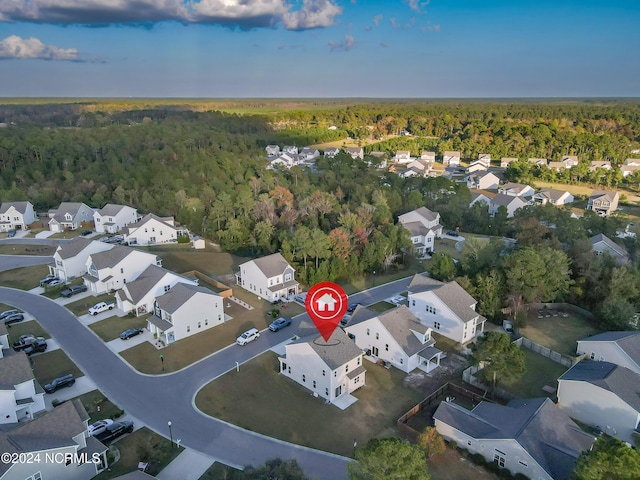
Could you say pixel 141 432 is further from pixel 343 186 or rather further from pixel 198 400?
pixel 343 186

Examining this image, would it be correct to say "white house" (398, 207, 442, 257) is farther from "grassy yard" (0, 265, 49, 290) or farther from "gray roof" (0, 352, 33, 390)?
"grassy yard" (0, 265, 49, 290)

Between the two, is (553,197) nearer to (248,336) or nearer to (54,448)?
(248,336)

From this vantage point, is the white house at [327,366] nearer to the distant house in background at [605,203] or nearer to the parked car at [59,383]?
the parked car at [59,383]

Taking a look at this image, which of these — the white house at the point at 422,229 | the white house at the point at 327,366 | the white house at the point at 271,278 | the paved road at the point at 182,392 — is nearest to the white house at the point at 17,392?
the paved road at the point at 182,392

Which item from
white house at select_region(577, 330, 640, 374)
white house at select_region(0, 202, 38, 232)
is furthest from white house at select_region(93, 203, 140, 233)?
white house at select_region(577, 330, 640, 374)

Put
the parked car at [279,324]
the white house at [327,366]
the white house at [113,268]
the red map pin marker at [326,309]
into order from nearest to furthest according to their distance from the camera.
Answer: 1. the white house at [327,366]
2. the red map pin marker at [326,309]
3. the parked car at [279,324]
4. the white house at [113,268]
